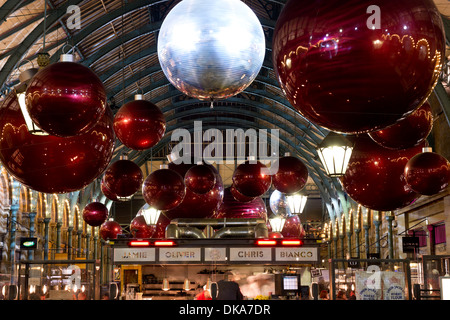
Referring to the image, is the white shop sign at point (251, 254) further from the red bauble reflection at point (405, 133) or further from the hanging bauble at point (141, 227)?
the red bauble reflection at point (405, 133)

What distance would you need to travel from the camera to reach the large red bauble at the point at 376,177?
3.47 m

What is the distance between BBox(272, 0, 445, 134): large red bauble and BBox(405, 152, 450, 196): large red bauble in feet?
6.36

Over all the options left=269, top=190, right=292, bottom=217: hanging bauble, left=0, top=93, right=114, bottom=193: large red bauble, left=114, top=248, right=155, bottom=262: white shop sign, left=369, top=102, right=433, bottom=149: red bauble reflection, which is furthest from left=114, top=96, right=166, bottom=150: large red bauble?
left=269, top=190, right=292, bottom=217: hanging bauble

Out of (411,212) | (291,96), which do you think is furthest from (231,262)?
(291,96)

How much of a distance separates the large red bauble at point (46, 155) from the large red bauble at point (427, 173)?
1884 millimetres

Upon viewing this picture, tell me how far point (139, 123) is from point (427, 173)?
2207 mm

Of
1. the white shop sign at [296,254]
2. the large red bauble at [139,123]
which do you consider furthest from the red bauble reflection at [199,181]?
the white shop sign at [296,254]

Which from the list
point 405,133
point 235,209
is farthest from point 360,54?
point 235,209

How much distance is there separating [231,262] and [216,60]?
7844mm

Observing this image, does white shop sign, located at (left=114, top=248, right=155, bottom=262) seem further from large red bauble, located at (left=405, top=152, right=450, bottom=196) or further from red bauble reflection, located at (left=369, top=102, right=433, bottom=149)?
red bauble reflection, located at (left=369, top=102, right=433, bottom=149)

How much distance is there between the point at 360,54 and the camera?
168 cm

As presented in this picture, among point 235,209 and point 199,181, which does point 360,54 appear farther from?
point 235,209

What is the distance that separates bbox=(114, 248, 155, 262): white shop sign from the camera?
10039mm

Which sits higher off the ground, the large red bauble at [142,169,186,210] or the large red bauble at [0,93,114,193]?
the large red bauble at [142,169,186,210]
